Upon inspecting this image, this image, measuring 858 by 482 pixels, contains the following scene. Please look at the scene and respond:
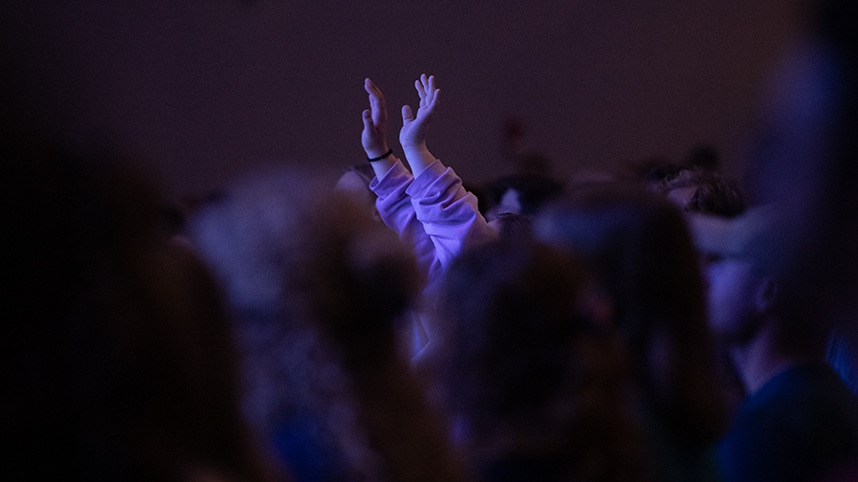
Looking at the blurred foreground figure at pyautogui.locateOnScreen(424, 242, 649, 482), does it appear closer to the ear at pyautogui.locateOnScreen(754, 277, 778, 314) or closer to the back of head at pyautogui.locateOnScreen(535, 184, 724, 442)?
the back of head at pyautogui.locateOnScreen(535, 184, 724, 442)

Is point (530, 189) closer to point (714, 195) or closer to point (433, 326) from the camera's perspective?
point (714, 195)

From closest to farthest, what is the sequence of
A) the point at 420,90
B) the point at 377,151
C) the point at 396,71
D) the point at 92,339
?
1. the point at 92,339
2. the point at 377,151
3. the point at 420,90
4. the point at 396,71

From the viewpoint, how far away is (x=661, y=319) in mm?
936

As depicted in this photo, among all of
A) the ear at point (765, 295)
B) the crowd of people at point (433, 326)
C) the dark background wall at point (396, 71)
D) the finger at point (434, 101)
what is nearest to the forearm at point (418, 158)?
the finger at point (434, 101)

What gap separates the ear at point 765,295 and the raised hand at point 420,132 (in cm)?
85

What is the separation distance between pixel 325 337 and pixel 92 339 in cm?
25

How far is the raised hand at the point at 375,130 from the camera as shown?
1.81m

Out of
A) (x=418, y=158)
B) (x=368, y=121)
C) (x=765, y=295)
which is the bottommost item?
(x=765, y=295)

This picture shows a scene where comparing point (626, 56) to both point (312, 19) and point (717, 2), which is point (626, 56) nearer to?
point (717, 2)

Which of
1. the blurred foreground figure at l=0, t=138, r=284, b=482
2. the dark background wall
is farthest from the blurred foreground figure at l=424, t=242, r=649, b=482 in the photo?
the dark background wall

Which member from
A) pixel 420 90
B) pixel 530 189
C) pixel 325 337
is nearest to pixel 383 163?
pixel 420 90

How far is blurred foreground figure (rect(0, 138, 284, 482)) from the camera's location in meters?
0.55

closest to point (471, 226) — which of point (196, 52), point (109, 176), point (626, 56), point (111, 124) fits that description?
point (109, 176)

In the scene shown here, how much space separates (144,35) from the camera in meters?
3.32
